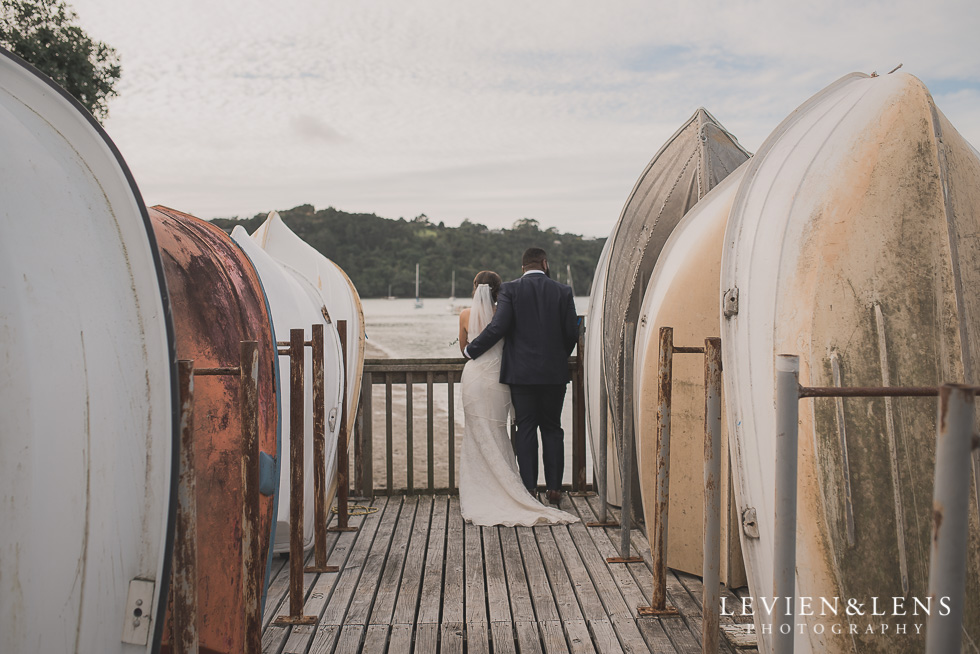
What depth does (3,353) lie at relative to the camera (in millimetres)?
1514

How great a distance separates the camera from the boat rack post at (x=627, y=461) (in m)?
3.70

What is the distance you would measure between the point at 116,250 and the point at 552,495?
4.01 m

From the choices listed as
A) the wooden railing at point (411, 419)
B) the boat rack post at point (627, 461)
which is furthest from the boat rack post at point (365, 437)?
the boat rack post at point (627, 461)

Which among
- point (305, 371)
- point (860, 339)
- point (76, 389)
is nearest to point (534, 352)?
point (305, 371)

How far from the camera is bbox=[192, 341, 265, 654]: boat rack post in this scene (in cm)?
203

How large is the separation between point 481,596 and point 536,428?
6.05 feet

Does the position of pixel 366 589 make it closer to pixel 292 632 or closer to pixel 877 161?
pixel 292 632

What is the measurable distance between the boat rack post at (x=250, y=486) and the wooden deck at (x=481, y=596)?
2.71 ft

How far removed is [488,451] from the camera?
5.00 meters

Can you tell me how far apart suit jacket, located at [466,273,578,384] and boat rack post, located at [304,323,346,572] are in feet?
5.70

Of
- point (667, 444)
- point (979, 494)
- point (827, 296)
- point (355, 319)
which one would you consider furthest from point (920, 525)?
point (355, 319)

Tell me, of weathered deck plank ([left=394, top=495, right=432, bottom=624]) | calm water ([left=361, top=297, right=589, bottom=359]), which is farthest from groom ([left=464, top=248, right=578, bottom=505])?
calm water ([left=361, top=297, right=589, bottom=359])

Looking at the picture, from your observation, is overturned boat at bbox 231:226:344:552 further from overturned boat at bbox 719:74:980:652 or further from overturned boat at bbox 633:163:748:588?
overturned boat at bbox 719:74:980:652

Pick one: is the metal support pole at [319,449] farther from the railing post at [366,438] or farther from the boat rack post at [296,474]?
the railing post at [366,438]
